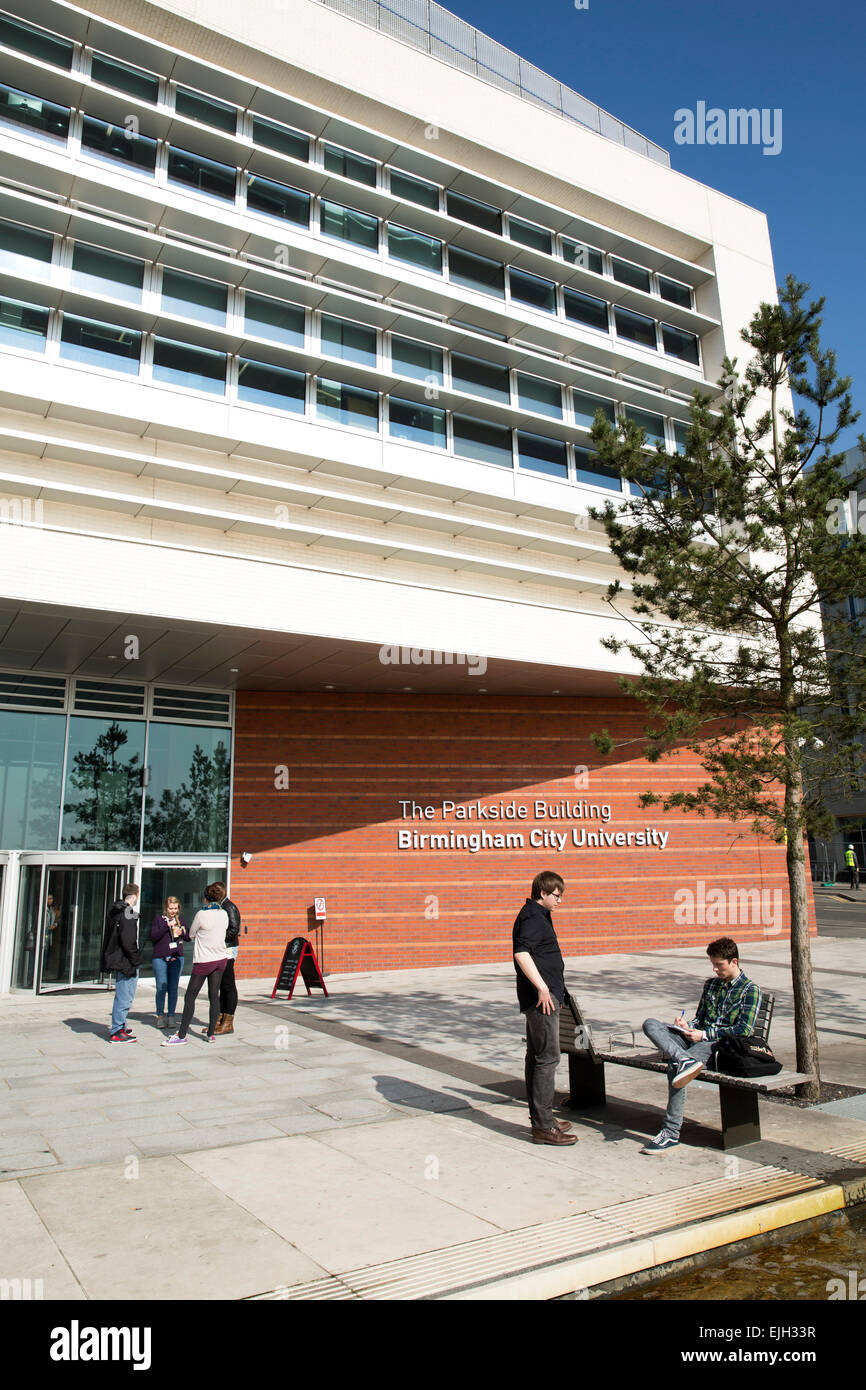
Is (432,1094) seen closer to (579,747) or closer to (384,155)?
(579,747)

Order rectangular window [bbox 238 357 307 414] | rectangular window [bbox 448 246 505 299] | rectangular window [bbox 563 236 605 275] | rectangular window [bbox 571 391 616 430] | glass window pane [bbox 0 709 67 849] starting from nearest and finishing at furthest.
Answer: glass window pane [bbox 0 709 67 849] → rectangular window [bbox 238 357 307 414] → rectangular window [bbox 448 246 505 299] → rectangular window [bbox 571 391 616 430] → rectangular window [bbox 563 236 605 275]

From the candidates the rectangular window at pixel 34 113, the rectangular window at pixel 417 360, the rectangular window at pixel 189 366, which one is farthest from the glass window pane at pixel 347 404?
the rectangular window at pixel 34 113

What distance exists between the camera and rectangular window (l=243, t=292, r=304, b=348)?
1606 cm

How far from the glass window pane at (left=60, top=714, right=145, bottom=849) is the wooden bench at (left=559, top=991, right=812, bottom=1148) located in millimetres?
11173

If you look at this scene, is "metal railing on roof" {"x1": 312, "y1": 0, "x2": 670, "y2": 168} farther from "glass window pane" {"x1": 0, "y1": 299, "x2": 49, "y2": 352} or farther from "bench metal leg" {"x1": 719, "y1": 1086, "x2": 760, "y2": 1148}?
"bench metal leg" {"x1": 719, "y1": 1086, "x2": 760, "y2": 1148}

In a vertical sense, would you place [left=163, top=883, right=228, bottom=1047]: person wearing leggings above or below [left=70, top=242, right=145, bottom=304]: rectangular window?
below

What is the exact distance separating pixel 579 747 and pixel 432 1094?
13464 millimetres

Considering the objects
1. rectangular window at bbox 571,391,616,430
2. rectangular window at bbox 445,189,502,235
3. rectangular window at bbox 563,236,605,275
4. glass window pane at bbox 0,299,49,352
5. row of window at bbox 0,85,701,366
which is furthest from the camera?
rectangular window at bbox 563,236,605,275

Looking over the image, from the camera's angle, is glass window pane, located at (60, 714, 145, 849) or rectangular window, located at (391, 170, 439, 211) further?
rectangular window, located at (391, 170, 439, 211)

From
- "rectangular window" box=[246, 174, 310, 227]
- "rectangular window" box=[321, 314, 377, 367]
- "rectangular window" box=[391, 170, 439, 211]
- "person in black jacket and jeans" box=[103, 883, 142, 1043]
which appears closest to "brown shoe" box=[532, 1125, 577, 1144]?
"person in black jacket and jeans" box=[103, 883, 142, 1043]

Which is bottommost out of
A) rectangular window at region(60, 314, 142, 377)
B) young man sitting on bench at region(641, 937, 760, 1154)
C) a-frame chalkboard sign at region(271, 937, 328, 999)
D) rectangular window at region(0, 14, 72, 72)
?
a-frame chalkboard sign at region(271, 937, 328, 999)

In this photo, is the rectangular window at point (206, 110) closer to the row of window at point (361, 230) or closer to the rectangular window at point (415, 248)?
the row of window at point (361, 230)

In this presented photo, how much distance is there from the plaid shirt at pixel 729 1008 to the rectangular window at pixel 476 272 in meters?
16.1
